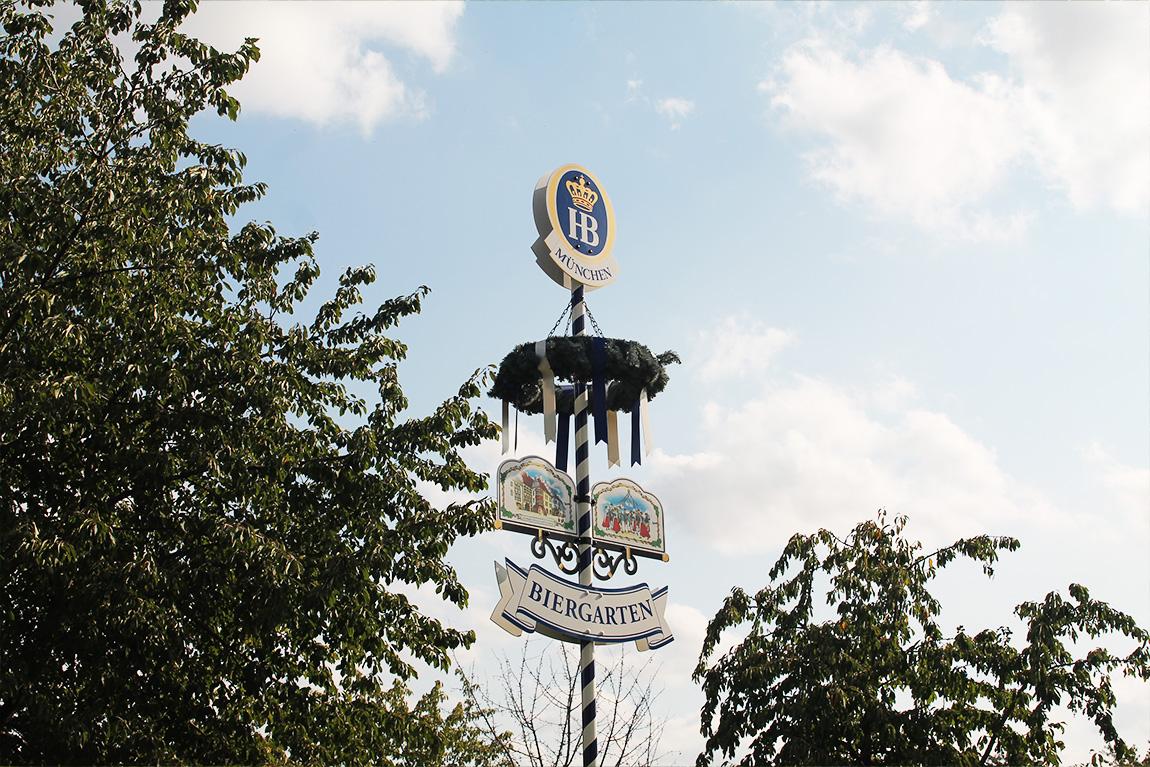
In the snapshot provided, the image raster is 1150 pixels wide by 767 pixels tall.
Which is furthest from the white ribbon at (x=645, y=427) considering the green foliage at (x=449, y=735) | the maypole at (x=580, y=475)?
the green foliage at (x=449, y=735)

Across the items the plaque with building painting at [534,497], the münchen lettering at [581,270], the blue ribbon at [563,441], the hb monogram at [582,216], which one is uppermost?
the hb monogram at [582,216]

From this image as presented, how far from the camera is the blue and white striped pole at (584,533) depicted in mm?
10969

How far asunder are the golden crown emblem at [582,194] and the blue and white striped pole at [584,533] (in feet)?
3.65

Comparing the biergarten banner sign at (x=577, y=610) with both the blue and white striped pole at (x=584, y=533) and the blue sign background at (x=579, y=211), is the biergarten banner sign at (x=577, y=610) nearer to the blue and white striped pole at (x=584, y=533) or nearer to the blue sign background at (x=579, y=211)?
the blue and white striped pole at (x=584, y=533)

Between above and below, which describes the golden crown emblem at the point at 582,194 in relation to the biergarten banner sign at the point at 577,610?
above

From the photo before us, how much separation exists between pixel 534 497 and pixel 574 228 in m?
3.03

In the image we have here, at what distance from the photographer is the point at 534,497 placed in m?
11.1

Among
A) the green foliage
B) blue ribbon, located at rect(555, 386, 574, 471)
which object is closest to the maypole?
blue ribbon, located at rect(555, 386, 574, 471)

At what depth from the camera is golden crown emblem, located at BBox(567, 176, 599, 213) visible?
41.8ft

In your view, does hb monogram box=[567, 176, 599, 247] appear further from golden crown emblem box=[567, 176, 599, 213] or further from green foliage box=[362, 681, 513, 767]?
green foliage box=[362, 681, 513, 767]

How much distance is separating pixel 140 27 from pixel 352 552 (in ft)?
18.9

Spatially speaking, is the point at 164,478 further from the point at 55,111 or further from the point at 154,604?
the point at 55,111

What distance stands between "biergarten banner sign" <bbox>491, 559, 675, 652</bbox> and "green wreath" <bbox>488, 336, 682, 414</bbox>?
78.2 inches

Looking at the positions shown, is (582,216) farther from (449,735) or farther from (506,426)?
(449,735)
